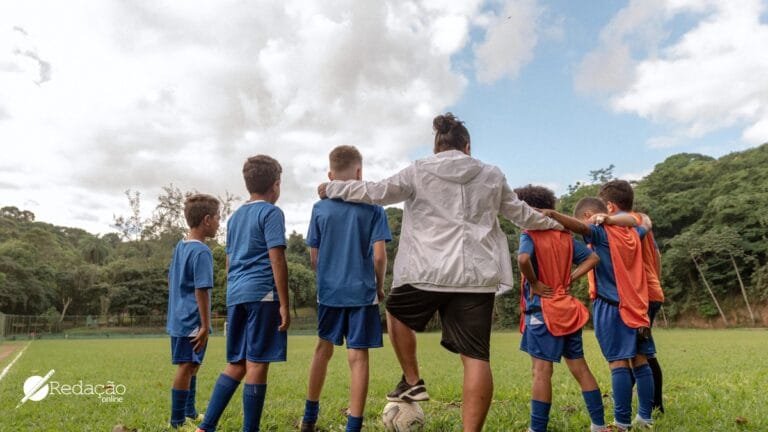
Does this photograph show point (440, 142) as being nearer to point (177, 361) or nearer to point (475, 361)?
point (475, 361)

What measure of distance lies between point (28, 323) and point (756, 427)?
53.2m

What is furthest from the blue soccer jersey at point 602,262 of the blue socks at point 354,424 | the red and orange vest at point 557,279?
the blue socks at point 354,424

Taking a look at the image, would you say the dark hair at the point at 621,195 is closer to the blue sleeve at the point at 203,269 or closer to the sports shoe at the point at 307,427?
the sports shoe at the point at 307,427

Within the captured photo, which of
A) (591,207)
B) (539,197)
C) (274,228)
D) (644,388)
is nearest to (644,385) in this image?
(644,388)

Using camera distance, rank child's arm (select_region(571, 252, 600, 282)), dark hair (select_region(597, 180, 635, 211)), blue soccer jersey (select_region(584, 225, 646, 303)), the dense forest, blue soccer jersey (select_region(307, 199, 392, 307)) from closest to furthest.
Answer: blue soccer jersey (select_region(307, 199, 392, 307))
child's arm (select_region(571, 252, 600, 282))
blue soccer jersey (select_region(584, 225, 646, 303))
dark hair (select_region(597, 180, 635, 211))
the dense forest

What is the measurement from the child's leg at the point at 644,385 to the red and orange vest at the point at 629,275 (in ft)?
0.95

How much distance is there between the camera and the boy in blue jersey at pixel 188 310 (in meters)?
4.05

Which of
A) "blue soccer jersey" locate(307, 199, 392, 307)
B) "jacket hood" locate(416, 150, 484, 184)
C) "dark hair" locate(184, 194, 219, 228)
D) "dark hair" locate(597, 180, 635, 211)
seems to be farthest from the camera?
"dark hair" locate(184, 194, 219, 228)

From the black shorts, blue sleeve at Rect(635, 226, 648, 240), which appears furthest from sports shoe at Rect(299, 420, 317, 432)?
blue sleeve at Rect(635, 226, 648, 240)

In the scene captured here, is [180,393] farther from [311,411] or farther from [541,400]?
[541,400]

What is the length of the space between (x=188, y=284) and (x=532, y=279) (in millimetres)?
2667

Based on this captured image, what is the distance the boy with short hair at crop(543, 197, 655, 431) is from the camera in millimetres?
3645

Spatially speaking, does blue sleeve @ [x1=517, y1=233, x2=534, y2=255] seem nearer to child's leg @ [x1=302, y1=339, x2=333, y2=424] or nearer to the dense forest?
child's leg @ [x1=302, y1=339, x2=333, y2=424]

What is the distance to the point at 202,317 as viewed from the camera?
4.05 meters
